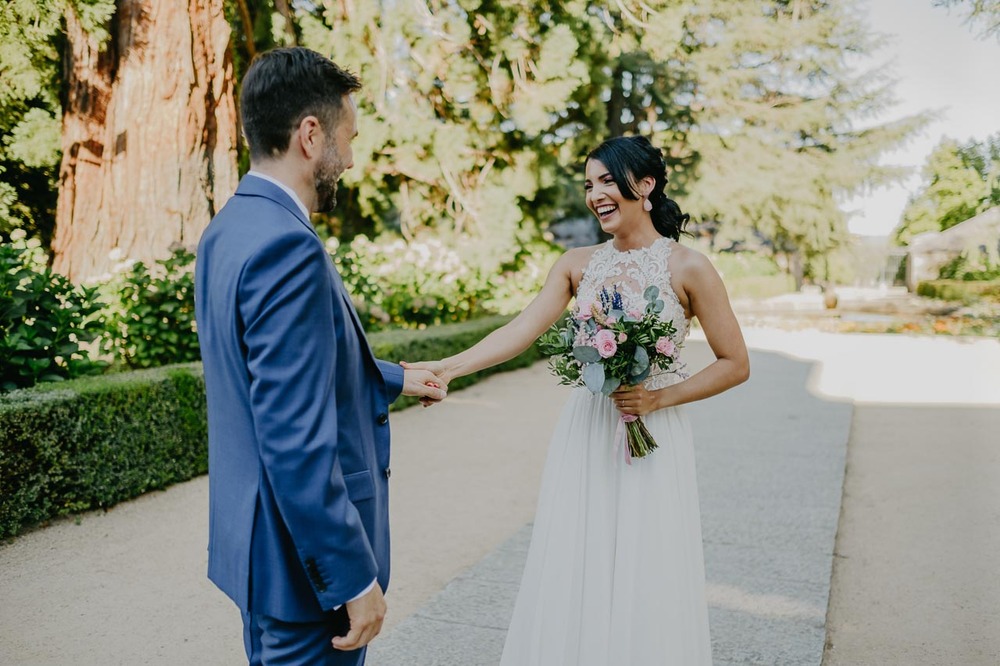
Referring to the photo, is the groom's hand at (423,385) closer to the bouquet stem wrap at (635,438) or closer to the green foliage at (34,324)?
the bouquet stem wrap at (635,438)

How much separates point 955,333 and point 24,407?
19186 mm

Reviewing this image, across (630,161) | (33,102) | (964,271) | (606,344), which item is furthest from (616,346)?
(964,271)

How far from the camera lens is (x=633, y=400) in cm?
248

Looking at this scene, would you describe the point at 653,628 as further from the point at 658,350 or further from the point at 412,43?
the point at 412,43

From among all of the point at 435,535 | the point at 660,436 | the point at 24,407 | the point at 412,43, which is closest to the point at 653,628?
the point at 660,436

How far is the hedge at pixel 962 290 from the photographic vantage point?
27875 mm

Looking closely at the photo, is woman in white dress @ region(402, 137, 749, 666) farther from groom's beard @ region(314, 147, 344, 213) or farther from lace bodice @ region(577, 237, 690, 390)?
groom's beard @ region(314, 147, 344, 213)

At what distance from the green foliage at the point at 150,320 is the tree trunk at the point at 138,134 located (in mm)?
1580

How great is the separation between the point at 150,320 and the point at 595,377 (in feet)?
17.1

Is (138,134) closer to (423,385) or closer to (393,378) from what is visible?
(423,385)

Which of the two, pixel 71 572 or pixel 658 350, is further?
pixel 71 572

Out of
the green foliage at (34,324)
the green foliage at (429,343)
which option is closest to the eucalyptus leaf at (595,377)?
the green foliage at (34,324)

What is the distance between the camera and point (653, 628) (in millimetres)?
2447

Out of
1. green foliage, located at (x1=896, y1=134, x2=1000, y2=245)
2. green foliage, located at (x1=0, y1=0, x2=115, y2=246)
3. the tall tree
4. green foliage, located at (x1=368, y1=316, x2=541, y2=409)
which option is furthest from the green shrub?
the tall tree
